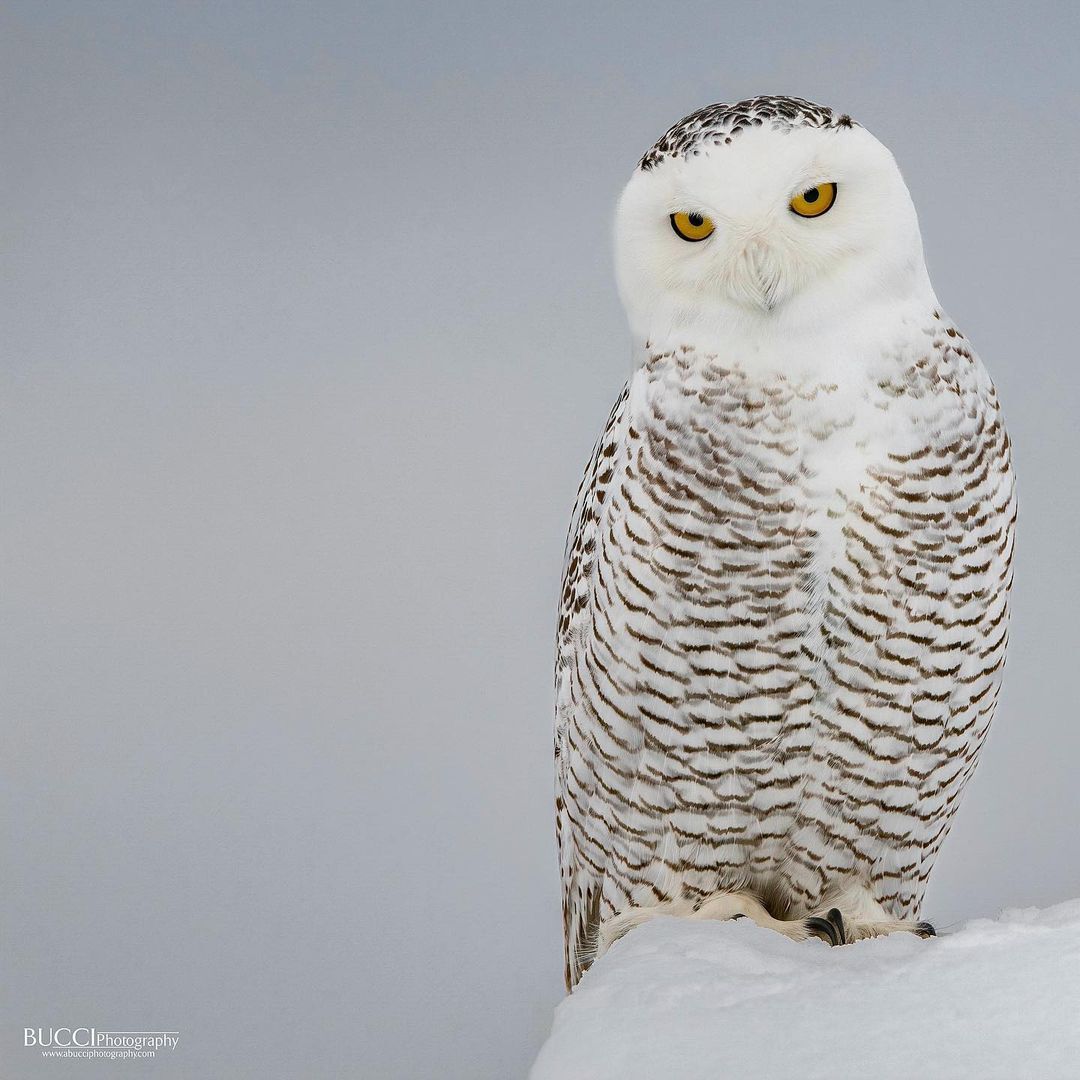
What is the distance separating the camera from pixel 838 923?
1297 millimetres

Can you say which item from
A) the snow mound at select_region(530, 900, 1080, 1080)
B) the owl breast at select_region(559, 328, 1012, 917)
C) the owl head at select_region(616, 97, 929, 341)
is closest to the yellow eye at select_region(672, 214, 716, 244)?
the owl head at select_region(616, 97, 929, 341)

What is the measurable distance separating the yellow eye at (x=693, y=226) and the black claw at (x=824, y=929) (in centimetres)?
71

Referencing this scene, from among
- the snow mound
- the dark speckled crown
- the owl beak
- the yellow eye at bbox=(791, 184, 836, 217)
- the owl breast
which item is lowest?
the snow mound

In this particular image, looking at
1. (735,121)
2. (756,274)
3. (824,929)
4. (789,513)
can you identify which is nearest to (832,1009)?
(824,929)

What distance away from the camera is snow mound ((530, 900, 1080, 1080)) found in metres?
0.95

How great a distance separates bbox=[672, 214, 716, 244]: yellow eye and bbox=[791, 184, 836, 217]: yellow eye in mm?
77

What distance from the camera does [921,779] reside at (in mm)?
1268

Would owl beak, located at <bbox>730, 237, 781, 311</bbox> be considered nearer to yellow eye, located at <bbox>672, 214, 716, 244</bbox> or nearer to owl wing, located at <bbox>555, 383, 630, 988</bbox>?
yellow eye, located at <bbox>672, 214, 716, 244</bbox>

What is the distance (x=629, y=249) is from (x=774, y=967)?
684mm

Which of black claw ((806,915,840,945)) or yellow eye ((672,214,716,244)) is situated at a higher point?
yellow eye ((672,214,716,244))

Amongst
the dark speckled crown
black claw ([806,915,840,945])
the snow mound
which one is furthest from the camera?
black claw ([806,915,840,945])

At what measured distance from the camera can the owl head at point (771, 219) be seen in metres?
1.08

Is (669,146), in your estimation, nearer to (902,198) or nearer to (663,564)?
(902,198)

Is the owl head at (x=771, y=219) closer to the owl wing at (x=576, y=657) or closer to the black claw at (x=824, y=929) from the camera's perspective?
the owl wing at (x=576, y=657)
